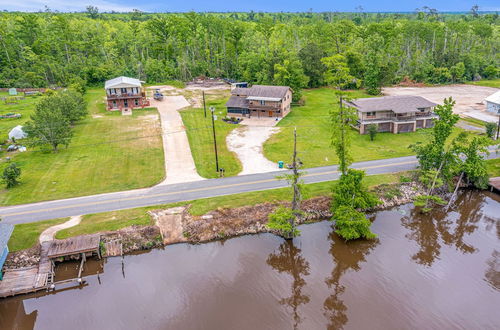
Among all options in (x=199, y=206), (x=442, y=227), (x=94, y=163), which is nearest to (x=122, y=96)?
(x=94, y=163)

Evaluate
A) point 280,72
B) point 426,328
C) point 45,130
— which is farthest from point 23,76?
point 426,328

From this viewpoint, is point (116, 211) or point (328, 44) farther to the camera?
point (328, 44)

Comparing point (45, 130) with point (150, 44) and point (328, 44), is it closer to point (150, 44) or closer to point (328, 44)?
point (150, 44)

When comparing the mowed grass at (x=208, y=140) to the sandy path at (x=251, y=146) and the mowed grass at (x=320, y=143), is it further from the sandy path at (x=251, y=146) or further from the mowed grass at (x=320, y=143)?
the mowed grass at (x=320, y=143)

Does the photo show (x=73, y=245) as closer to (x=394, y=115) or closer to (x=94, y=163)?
(x=94, y=163)

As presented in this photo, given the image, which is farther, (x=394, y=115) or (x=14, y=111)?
(x=14, y=111)

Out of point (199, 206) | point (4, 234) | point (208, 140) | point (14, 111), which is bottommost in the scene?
point (199, 206)

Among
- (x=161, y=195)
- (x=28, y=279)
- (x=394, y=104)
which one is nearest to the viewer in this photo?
(x=28, y=279)
